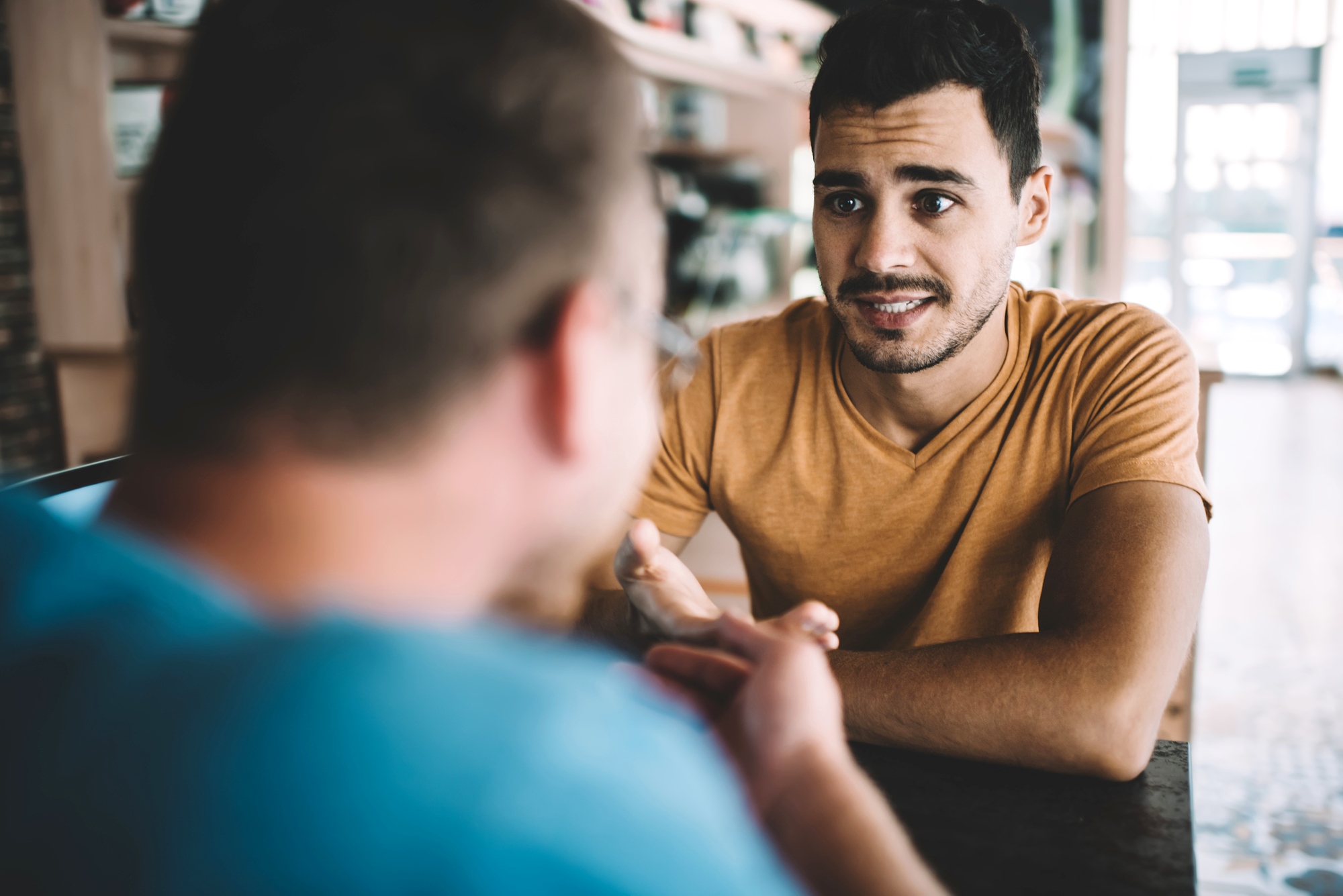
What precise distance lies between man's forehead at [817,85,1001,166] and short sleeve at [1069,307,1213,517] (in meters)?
0.32

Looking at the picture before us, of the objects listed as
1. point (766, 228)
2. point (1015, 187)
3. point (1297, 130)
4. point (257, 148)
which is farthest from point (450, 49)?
point (1297, 130)

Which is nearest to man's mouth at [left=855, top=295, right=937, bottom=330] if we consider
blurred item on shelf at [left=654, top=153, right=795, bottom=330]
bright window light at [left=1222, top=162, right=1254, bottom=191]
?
blurred item on shelf at [left=654, top=153, right=795, bottom=330]

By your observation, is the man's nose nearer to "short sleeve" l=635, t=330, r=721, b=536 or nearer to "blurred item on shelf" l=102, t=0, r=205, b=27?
"short sleeve" l=635, t=330, r=721, b=536

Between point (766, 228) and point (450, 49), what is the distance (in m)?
4.37

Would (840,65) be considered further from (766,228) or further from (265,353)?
(766,228)

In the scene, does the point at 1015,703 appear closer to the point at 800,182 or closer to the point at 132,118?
the point at 132,118

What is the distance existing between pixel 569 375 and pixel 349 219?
0.41 ft

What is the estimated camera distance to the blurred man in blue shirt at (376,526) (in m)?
0.34

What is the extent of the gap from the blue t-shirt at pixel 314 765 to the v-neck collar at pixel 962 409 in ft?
3.49

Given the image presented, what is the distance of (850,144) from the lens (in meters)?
1.38

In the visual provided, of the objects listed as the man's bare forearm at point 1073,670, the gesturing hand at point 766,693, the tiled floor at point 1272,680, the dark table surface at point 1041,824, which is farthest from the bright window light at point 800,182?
the gesturing hand at point 766,693

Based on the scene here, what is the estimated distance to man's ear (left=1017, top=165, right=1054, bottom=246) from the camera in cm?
150

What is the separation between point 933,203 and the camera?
1378 mm

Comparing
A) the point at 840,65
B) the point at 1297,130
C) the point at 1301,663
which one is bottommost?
the point at 1301,663
